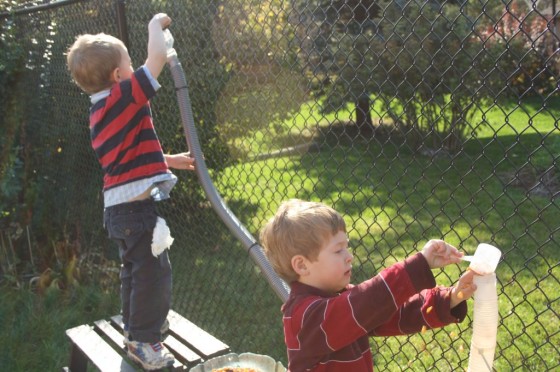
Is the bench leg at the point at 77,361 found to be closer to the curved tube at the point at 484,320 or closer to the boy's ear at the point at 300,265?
the boy's ear at the point at 300,265

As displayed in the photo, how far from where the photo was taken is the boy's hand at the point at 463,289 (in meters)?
1.73

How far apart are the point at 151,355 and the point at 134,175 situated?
0.90m

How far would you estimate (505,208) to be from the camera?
6.31 metres

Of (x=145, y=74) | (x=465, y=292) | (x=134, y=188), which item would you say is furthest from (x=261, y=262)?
(x=465, y=292)

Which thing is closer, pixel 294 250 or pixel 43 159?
pixel 294 250

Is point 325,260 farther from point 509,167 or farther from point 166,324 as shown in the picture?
point 509,167

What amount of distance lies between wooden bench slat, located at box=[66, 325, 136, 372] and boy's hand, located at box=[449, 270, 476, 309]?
181cm

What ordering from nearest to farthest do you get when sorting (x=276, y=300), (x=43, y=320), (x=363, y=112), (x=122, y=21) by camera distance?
(x=363, y=112) → (x=122, y=21) → (x=43, y=320) → (x=276, y=300)

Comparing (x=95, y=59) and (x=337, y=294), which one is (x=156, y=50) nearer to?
(x=95, y=59)

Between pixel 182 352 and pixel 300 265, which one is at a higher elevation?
pixel 300 265

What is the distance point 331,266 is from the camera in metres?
1.94

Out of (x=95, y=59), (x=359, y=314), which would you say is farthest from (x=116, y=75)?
(x=359, y=314)

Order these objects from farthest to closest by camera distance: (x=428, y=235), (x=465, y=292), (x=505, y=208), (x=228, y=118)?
(x=505, y=208)
(x=428, y=235)
(x=228, y=118)
(x=465, y=292)

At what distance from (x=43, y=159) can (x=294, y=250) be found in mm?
4277
